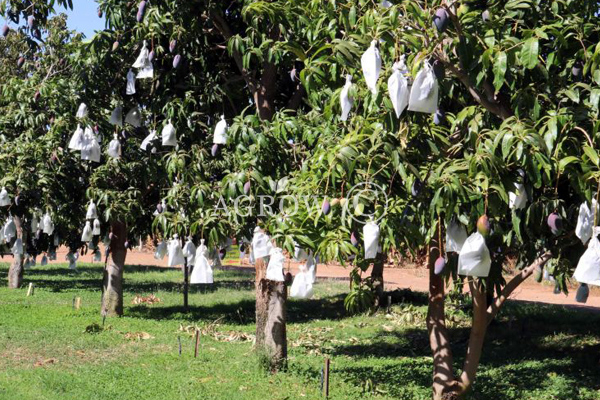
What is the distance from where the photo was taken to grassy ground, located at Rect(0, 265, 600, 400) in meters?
6.64

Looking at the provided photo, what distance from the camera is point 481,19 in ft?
13.0

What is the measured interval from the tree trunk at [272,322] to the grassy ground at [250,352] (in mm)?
212

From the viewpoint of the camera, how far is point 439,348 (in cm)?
623

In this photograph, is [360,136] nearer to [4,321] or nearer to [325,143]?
[325,143]

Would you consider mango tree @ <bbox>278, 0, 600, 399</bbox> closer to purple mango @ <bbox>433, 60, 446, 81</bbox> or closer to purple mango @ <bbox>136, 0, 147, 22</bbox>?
purple mango @ <bbox>433, 60, 446, 81</bbox>

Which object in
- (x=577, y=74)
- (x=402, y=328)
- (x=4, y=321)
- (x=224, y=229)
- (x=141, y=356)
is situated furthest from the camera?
(x=402, y=328)

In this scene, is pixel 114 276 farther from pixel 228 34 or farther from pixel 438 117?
pixel 438 117

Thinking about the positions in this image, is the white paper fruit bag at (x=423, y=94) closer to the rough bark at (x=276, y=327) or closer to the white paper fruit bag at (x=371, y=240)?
the white paper fruit bag at (x=371, y=240)

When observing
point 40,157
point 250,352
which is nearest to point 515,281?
point 250,352

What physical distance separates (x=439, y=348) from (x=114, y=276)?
6.75m

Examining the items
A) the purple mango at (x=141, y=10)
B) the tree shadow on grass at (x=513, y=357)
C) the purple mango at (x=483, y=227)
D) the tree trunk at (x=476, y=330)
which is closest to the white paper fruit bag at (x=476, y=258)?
the purple mango at (x=483, y=227)

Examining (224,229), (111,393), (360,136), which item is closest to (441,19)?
(360,136)

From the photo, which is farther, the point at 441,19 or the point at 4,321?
the point at 4,321

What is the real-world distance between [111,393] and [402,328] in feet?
19.5
